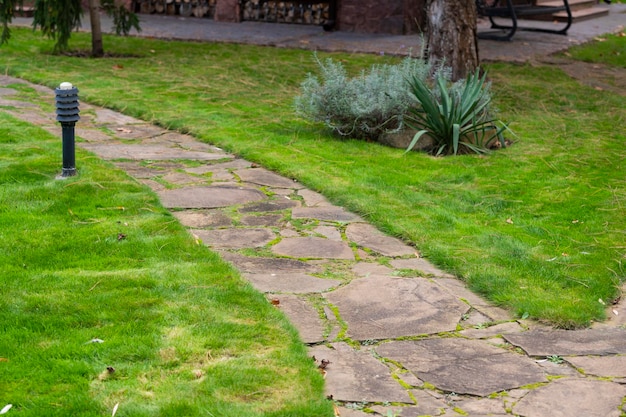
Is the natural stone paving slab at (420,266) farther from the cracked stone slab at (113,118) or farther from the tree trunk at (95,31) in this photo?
the tree trunk at (95,31)

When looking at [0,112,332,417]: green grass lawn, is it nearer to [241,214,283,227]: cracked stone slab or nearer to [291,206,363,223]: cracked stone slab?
[241,214,283,227]: cracked stone slab

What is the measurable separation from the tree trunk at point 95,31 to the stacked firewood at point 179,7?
5.12 metres

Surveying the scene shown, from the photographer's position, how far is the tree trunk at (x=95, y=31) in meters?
11.3

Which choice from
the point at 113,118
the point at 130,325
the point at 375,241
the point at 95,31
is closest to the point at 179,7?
the point at 95,31

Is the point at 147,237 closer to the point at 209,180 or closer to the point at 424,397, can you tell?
the point at 209,180

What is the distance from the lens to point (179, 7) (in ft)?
55.9

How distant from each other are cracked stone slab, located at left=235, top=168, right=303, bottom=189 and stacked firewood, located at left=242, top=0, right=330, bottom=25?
389 inches

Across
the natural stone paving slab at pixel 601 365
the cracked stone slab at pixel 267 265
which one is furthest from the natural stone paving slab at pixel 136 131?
the natural stone paving slab at pixel 601 365

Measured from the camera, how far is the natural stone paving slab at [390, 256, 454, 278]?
4.71 metres

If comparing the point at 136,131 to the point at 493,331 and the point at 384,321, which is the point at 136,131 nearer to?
the point at 384,321

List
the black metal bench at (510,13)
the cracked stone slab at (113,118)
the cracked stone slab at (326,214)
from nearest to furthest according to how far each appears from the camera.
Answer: the cracked stone slab at (326,214), the cracked stone slab at (113,118), the black metal bench at (510,13)

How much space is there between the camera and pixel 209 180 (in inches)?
246

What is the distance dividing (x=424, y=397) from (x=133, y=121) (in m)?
5.35

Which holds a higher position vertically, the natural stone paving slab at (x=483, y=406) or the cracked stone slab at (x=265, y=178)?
the cracked stone slab at (x=265, y=178)
